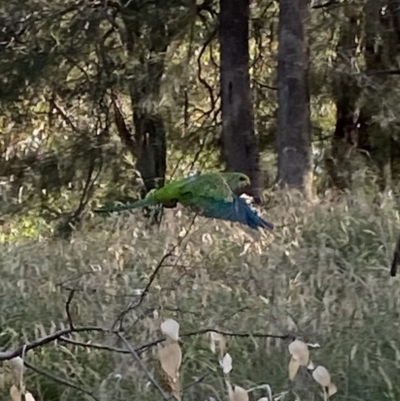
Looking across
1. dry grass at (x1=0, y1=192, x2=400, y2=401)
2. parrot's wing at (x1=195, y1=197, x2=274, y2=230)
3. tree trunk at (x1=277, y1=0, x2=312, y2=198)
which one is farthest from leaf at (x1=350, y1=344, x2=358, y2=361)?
tree trunk at (x1=277, y1=0, x2=312, y2=198)

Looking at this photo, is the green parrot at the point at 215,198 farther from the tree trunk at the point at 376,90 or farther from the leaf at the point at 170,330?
the tree trunk at the point at 376,90

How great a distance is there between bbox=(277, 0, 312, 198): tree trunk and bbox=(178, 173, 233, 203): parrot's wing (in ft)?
7.59

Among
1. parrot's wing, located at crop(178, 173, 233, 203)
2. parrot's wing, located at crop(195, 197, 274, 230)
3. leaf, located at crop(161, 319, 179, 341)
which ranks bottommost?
parrot's wing, located at crop(195, 197, 274, 230)

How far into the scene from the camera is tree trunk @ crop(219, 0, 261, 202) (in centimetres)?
834

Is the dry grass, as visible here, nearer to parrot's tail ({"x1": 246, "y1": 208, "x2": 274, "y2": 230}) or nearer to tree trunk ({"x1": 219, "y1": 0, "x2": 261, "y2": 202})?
parrot's tail ({"x1": 246, "y1": 208, "x2": 274, "y2": 230})

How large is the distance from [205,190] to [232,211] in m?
0.17

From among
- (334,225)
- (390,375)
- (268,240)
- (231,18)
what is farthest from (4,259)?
(231,18)

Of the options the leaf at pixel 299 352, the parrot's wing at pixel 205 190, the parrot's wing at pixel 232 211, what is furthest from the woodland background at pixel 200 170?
the leaf at pixel 299 352

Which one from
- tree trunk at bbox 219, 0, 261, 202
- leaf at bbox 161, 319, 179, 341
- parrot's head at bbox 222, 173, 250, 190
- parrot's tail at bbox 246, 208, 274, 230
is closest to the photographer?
leaf at bbox 161, 319, 179, 341

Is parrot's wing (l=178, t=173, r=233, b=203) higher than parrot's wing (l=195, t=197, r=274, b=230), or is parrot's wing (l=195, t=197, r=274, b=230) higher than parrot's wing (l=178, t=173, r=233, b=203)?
parrot's wing (l=178, t=173, r=233, b=203)

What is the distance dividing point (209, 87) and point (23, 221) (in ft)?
8.30

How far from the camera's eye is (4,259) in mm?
5316

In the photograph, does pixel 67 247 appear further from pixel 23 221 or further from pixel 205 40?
pixel 23 221

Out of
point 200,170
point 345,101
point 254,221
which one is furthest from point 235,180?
point 200,170
